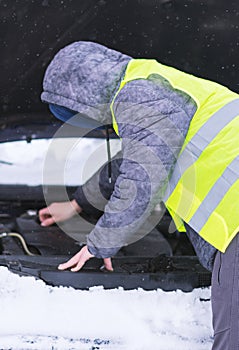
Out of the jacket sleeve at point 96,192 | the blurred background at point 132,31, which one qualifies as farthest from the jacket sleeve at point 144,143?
the blurred background at point 132,31

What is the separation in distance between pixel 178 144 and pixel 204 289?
0.42 meters

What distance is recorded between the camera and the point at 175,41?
2342mm

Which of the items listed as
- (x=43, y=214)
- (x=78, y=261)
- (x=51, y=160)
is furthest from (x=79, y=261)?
(x=51, y=160)

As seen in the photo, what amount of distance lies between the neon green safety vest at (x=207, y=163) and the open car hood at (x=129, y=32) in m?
0.58

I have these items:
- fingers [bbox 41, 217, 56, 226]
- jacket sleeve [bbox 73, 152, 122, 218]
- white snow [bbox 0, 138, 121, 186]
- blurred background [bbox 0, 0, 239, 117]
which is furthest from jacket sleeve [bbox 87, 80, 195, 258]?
white snow [bbox 0, 138, 121, 186]

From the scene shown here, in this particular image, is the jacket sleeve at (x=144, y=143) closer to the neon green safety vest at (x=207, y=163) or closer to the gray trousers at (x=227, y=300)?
the neon green safety vest at (x=207, y=163)

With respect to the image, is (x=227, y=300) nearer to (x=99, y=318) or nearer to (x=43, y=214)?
(x=99, y=318)

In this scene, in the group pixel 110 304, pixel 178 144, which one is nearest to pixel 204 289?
pixel 110 304

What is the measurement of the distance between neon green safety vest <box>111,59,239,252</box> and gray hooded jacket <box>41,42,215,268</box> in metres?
0.02

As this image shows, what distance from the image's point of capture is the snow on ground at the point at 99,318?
5.72 feet

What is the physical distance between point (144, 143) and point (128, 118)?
69 millimetres

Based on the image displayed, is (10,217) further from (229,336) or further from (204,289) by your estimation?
(229,336)

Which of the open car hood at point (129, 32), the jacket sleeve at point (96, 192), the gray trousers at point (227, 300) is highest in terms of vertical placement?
the open car hood at point (129, 32)

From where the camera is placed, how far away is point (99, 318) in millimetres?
1785
